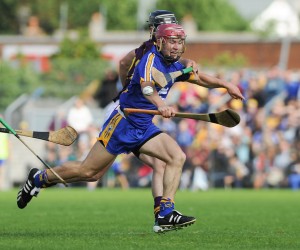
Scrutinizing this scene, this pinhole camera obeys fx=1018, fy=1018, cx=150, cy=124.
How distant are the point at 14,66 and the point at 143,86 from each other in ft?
54.1

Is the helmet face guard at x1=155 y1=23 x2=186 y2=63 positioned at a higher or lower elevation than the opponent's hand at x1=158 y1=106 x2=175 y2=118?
higher

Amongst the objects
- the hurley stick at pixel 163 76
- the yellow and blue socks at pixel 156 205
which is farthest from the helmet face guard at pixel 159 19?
the yellow and blue socks at pixel 156 205

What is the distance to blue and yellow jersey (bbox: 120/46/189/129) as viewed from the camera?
1009cm

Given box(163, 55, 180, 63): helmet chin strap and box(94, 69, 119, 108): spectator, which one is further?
box(94, 69, 119, 108): spectator

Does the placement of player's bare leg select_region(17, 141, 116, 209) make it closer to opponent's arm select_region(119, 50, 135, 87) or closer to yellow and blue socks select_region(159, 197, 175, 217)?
yellow and blue socks select_region(159, 197, 175, 217)

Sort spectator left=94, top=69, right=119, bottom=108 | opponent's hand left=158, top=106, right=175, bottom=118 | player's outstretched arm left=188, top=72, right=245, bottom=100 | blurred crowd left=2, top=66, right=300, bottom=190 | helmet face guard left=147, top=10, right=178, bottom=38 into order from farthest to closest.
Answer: spectator left=94, top=69, right=119, bottom=108 → blurred crowd left=2, top=66, right=300, bottom=190 → helmet face guard left=147, top=10, right=178, bottom=38 → player's outstretched arm left=188, top=72, right=245, bottom=100 → opponent's hand left=158, top=106, right=175, bottom=118

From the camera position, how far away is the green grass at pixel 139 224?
29.9 feet

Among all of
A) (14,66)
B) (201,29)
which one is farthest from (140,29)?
(14,66)

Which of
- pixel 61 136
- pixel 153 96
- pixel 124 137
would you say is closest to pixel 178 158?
pixel 124 137

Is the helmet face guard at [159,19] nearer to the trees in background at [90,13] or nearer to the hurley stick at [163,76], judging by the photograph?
the hurley stick at [163,76]

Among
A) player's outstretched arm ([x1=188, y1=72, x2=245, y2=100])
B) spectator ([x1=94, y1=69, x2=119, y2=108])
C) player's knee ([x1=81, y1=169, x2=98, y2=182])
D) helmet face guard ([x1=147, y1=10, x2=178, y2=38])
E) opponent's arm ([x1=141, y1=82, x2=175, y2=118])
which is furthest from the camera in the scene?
spectator ([x1=94, y1=69, x2=119, y2=108])

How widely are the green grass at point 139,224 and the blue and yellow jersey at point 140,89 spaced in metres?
1.16

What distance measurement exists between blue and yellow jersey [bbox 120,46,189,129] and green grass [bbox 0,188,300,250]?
1163 mm

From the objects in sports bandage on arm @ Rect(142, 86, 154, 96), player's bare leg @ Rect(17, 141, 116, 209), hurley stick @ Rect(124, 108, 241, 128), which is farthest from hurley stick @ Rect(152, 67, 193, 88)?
player's bare leg @ Rect(17, 141, 116, 209)
